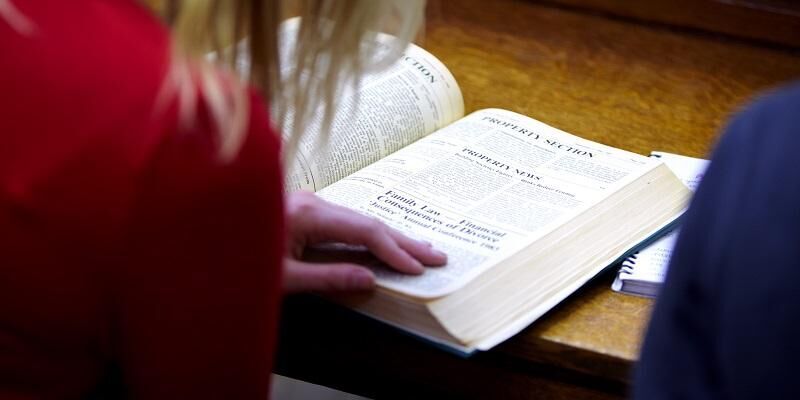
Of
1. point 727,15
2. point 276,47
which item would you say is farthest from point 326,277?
point 727,15

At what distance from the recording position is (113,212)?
522 mm

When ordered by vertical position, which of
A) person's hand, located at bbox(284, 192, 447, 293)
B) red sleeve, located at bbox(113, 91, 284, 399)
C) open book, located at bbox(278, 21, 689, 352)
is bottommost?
open book, located at bbox(278, 21, 689, 352)

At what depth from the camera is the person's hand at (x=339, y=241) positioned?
739 millimetres

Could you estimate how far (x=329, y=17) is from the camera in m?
0.72

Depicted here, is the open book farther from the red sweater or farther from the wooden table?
the red sweater

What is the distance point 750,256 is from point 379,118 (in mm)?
514

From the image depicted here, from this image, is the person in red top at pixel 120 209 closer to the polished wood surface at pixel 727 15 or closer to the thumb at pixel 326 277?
the thumb at pixel 326 277

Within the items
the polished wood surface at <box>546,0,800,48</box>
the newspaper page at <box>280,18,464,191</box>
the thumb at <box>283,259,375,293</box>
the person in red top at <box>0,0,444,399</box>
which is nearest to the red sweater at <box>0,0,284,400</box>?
the person in red top at <box>0,0,444,399</box>

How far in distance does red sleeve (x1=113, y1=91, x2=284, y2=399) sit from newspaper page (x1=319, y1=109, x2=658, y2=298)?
14 cm

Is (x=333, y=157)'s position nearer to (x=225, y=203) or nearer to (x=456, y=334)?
(x=456, y=334)

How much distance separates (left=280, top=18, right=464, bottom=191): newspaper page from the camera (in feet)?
2.95

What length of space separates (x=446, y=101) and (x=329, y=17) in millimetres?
304

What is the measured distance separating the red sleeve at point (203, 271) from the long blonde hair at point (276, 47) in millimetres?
19

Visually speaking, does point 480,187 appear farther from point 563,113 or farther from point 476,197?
point 563,113
